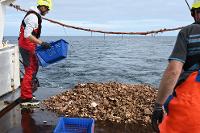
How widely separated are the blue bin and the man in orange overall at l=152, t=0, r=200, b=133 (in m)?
4.11

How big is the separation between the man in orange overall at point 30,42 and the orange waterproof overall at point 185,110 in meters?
4.30

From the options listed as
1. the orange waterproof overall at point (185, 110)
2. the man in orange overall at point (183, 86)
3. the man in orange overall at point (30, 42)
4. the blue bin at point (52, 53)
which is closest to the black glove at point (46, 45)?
the man in orange overall at point (30, 42)

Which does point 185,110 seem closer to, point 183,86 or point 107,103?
point 183,86

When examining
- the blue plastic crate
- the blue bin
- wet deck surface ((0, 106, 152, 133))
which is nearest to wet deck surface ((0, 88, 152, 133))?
wet deck surface ((0, 106, 152, 133))

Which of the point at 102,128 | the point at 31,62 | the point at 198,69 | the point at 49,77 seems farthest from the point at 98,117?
the point at 49,77

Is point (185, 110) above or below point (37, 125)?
above

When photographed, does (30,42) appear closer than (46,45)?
No

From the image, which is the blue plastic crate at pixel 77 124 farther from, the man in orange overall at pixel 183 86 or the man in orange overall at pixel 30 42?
the man in orange overall at pixel 183 86

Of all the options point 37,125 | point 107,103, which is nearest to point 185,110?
point 37,125

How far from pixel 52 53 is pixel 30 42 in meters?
0.52

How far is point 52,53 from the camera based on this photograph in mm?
7473

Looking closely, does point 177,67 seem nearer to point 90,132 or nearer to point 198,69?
point 198,69

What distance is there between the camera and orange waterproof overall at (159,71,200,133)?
3221mm

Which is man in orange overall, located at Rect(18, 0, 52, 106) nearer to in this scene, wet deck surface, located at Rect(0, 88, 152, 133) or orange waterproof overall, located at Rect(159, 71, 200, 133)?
wet deck surface, located at Rect(0, 88, 152, 133)
